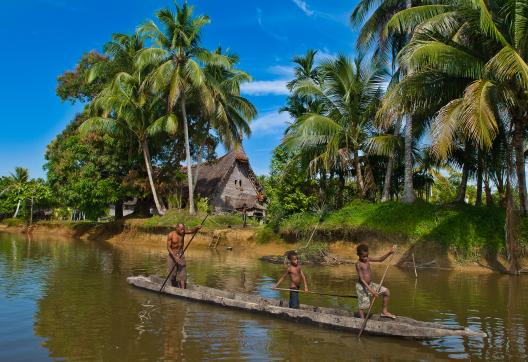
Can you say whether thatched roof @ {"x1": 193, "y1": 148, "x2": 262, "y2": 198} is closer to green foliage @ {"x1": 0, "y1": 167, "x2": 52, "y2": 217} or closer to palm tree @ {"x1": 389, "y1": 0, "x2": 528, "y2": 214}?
green foliage @ {"x1": 0, "y1": 167, "x2": 52, "y2": 217}

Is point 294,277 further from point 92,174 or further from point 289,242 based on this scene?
point 92,174

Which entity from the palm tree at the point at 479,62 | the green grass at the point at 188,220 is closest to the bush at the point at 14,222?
the green grass at the point at 188,220

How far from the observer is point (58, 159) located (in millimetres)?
32875

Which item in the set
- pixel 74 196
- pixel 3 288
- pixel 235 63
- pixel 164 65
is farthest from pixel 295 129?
pixel 74 196

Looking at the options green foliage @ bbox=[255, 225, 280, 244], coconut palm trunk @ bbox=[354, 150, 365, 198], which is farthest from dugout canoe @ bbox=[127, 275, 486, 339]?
coconut palm trunk @ bbox=[354, 150, 365, 198]

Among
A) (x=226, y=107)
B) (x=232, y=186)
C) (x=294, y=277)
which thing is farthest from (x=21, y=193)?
(x=294, y=277)

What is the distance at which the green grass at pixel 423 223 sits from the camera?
54.9ft

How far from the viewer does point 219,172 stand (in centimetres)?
3459

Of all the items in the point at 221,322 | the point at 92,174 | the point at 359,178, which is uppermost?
the point at 92,174

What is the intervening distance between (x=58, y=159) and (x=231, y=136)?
12828 mm

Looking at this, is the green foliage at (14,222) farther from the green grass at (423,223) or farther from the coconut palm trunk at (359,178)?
the coconut palm trunk at (359,178)

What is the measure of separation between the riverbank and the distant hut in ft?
18.1

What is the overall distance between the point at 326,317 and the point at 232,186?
26697mm

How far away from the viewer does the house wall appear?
3369 centimetres
